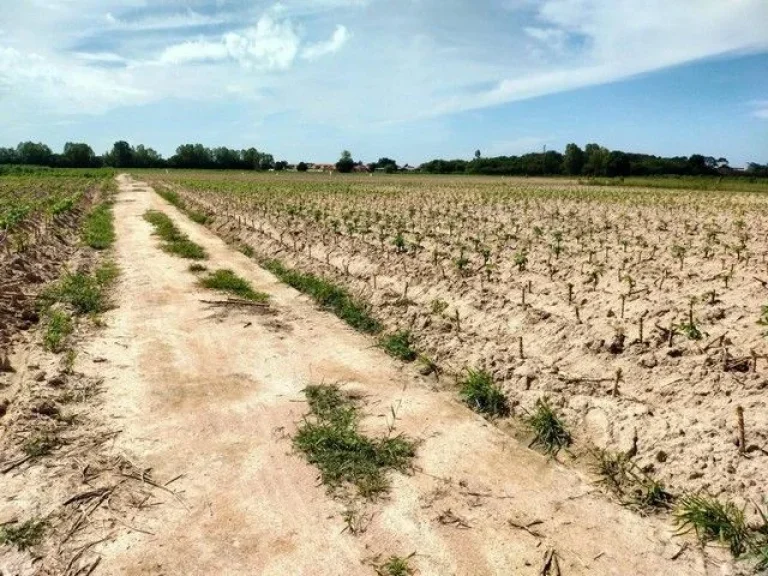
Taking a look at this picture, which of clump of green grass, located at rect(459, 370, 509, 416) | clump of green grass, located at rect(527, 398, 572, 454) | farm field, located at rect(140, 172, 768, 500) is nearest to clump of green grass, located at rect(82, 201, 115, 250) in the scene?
farm field, located at rect(140, 172, 768, 500)

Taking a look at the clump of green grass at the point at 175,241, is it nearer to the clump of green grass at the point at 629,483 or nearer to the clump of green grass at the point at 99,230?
the clump of green grass at the point at 99,230

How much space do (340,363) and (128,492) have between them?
3.45m

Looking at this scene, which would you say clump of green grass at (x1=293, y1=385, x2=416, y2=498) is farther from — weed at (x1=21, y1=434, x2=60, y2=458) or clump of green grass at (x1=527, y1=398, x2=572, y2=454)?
weed at (x1=21, y1=434, x2=60, y2=458)

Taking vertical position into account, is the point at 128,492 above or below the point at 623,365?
below

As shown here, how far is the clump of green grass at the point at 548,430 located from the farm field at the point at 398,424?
20mm

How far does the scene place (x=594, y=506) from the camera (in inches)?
187

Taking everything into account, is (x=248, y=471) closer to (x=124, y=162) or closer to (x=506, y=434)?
(x=506, y=434)

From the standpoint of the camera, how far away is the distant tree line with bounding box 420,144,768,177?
8512 cm

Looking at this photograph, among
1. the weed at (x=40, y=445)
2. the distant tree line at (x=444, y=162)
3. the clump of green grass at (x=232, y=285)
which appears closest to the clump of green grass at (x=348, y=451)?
the weed at (x=40, y=445)

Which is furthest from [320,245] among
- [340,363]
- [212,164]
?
[212,164]

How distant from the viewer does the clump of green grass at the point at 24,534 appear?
4.18m

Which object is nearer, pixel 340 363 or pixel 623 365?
pixel 623 365

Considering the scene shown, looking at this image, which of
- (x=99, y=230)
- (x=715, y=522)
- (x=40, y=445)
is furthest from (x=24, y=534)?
(x=99, y=230)

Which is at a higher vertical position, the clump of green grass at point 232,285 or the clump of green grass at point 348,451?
the clump of green grass at point 232,285
